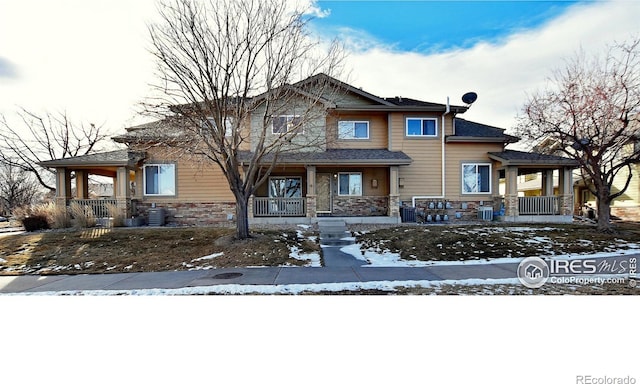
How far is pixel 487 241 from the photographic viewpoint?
1023 cm

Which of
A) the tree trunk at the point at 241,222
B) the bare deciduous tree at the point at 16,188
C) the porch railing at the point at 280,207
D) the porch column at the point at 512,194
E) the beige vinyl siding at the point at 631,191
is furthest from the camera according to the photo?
the bare deciduous tree at the point at 16,188

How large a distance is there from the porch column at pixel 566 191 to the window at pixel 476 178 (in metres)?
3.43

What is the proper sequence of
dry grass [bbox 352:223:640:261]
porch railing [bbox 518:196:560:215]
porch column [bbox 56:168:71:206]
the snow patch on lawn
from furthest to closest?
porch railing [bbox 518:196:560:215]
porch column [bbox 56:168:71:206]
dry grass [bbox 352:223:640:261]
the snow patch on lawn

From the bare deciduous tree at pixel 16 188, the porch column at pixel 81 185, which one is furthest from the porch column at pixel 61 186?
the bare deciduous tree at pixel 16 188

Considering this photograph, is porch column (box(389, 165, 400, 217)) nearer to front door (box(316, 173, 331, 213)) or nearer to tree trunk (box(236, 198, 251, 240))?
front door (box(316, 173, 331, 213))

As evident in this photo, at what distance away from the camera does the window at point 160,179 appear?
15.0 m

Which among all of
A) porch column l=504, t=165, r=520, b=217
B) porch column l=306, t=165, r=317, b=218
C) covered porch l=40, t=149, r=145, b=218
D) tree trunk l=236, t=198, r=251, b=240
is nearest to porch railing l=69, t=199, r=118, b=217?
covered porch l=40, t=149, r=145, b=218

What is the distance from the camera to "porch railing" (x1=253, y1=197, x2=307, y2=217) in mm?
14375

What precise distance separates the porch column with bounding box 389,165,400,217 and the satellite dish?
641 cm

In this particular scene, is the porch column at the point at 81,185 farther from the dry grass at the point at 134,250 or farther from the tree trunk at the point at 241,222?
the tree trunk at the point at 241,222

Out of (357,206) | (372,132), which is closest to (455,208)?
(357,206)

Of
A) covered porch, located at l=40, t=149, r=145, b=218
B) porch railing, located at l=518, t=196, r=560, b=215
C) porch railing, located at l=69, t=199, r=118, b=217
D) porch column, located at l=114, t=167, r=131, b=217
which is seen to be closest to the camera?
covered porch, located at l=40, t=149, r=145, b=218

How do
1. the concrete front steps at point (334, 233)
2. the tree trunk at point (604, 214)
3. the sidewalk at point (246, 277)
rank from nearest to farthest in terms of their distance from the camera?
the sidewalk at point (246, 277) < the concrete front steps at point (334, 233) < the tree trunk at point (604, 214)

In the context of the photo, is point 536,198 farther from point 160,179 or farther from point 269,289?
point 160,179
